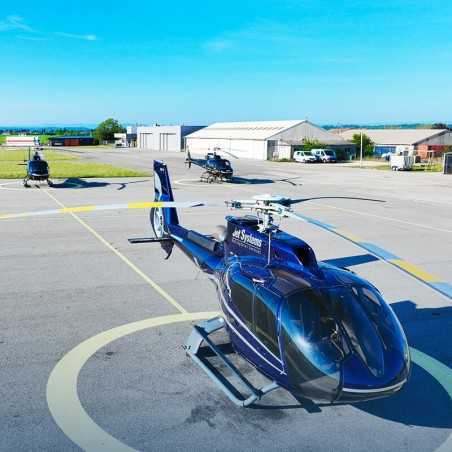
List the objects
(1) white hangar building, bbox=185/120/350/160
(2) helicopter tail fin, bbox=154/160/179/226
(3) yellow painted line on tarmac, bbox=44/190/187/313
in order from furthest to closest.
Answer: (1) white hangar building, bbox=185/120/350/160 → (2) helicopter tail fin, bbox=154/160/179/226 → (3) yellow painted line on tarmac, bbox=44/190/187/313

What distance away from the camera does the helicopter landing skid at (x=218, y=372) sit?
6473 mm

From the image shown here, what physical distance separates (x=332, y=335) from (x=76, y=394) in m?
3.66

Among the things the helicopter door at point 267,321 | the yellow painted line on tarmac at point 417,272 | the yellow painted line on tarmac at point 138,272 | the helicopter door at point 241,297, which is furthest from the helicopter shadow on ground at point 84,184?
the helicopter door at point 267,321

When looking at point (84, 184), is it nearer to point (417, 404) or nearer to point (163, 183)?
point (163, 183)

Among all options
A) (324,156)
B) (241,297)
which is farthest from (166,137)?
(241,297)

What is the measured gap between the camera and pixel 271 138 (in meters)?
76.0

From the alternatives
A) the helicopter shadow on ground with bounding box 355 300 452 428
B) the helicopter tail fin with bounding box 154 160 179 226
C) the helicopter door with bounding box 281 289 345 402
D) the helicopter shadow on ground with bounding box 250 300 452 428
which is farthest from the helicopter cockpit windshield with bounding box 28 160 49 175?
the helicopter door with bounding box 281 289 345 402

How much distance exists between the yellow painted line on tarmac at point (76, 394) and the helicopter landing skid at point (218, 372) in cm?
155

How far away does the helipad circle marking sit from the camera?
5.98 m

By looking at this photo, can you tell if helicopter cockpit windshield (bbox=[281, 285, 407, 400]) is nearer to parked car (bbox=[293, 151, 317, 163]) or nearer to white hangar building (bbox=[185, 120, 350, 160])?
parked car (bbox=[293, 151, 317, 163])

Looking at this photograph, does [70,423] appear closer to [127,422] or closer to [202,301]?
[127,422]

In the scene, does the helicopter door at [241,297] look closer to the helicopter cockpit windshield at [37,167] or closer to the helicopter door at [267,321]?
the helicopter door at [267,321]

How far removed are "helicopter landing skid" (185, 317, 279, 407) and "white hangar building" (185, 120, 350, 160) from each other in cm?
6478

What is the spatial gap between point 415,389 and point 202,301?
4.85m
